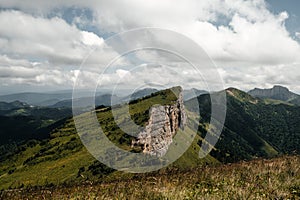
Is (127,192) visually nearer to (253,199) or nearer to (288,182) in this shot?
(253,199)

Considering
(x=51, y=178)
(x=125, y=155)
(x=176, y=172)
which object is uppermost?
(x=176, y=172)

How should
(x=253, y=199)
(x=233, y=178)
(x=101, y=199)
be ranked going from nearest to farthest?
(x=253, y=199)
(x=101, y=199)
(x=233, y=178)

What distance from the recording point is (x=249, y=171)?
35.6 ft

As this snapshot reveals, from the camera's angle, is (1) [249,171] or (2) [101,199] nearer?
(2) [101,199]

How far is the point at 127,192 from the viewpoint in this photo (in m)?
8.23

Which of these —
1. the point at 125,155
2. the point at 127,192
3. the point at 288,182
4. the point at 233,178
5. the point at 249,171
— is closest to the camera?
the point at 127,192

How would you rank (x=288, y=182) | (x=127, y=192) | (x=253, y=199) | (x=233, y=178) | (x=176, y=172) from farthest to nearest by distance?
(x=176, y=172) → (x=233, y=178) → (x=288, y=182) → (x=127, y=192) → (x=253, y=199)

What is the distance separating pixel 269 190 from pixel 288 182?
1.28 metres

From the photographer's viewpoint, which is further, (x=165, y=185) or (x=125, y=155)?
(x=125, y=155)

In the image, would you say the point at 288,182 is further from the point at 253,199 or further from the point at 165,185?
the point at 165,185

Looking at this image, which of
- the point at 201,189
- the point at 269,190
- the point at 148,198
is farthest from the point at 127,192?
the point at 269,190

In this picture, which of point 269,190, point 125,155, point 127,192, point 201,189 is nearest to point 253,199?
point 269,190

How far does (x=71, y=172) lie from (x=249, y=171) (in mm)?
201753

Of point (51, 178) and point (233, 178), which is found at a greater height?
point (233, 178)
